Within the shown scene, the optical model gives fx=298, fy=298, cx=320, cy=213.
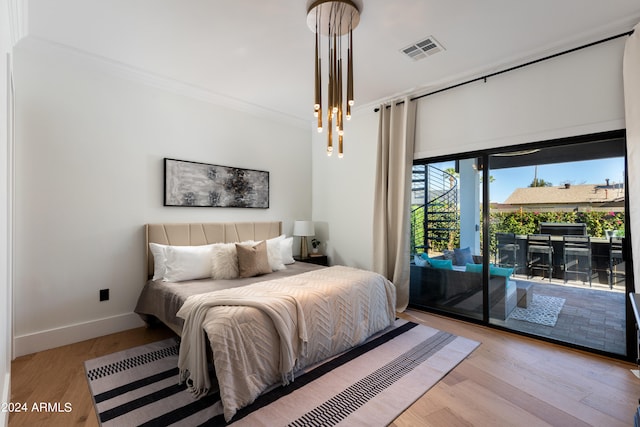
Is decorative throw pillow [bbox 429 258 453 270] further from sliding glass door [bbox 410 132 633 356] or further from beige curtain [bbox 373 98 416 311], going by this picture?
beige curtain [bbox 373 98 416 311]

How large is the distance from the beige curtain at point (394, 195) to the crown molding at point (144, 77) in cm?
165

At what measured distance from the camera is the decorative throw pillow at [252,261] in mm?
A: 3203

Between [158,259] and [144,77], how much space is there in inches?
77.0

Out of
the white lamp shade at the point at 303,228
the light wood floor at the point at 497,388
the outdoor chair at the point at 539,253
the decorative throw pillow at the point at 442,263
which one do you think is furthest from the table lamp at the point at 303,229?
the outdoor chair at the point at 539,253

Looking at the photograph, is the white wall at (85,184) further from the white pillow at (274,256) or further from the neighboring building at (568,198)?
the neighboring building at (568,198)

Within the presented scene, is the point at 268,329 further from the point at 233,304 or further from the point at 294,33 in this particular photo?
the point at 294,33

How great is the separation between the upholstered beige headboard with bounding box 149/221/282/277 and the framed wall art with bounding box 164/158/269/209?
257mm

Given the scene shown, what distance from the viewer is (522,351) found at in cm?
265

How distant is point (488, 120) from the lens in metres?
3.15

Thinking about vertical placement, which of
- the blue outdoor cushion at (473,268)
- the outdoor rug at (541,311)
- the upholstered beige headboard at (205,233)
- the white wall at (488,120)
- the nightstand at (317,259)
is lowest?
the outdoor rug at (541,311)

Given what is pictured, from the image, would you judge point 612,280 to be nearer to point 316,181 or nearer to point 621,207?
point 621,207

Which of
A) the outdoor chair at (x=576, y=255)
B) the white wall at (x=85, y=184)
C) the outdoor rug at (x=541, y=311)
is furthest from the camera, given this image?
the outdoor rug at (x=541, y=311)

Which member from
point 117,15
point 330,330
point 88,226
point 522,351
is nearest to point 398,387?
point 330,330

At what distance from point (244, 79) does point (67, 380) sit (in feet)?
10.3
